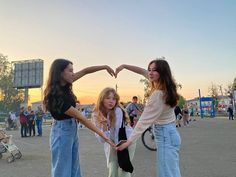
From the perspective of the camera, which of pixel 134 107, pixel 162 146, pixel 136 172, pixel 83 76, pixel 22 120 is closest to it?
pixel 162 146

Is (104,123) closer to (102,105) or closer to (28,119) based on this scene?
(102,105)

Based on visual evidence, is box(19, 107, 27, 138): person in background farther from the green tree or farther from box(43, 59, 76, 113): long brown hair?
the green tree

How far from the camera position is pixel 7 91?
87.6 meters

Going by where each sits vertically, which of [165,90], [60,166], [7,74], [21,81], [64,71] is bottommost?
[60,166]

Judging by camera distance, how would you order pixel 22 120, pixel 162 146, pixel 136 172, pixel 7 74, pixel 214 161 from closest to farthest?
pixel 162 146 < pixel 136 172 < pixel 214 161 < pixel 22 120 < pixel 7 74

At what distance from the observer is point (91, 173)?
6727 millimetres

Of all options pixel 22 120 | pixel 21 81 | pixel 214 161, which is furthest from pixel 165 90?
pixel 21 81

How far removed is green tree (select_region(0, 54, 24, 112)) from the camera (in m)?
84.9

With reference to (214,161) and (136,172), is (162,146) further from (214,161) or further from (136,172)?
(214,161)

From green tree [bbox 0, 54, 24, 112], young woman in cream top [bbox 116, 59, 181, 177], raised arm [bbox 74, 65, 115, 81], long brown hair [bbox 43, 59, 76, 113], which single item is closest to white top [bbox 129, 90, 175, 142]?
young woman in cream top [bbox 116, 59, 181, 177]

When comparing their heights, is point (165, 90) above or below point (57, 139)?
above

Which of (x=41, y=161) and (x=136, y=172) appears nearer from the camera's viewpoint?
(x=136, y=172)

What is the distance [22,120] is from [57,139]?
1627 cm

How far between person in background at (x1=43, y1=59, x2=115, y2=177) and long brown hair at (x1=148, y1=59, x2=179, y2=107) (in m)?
0.89
